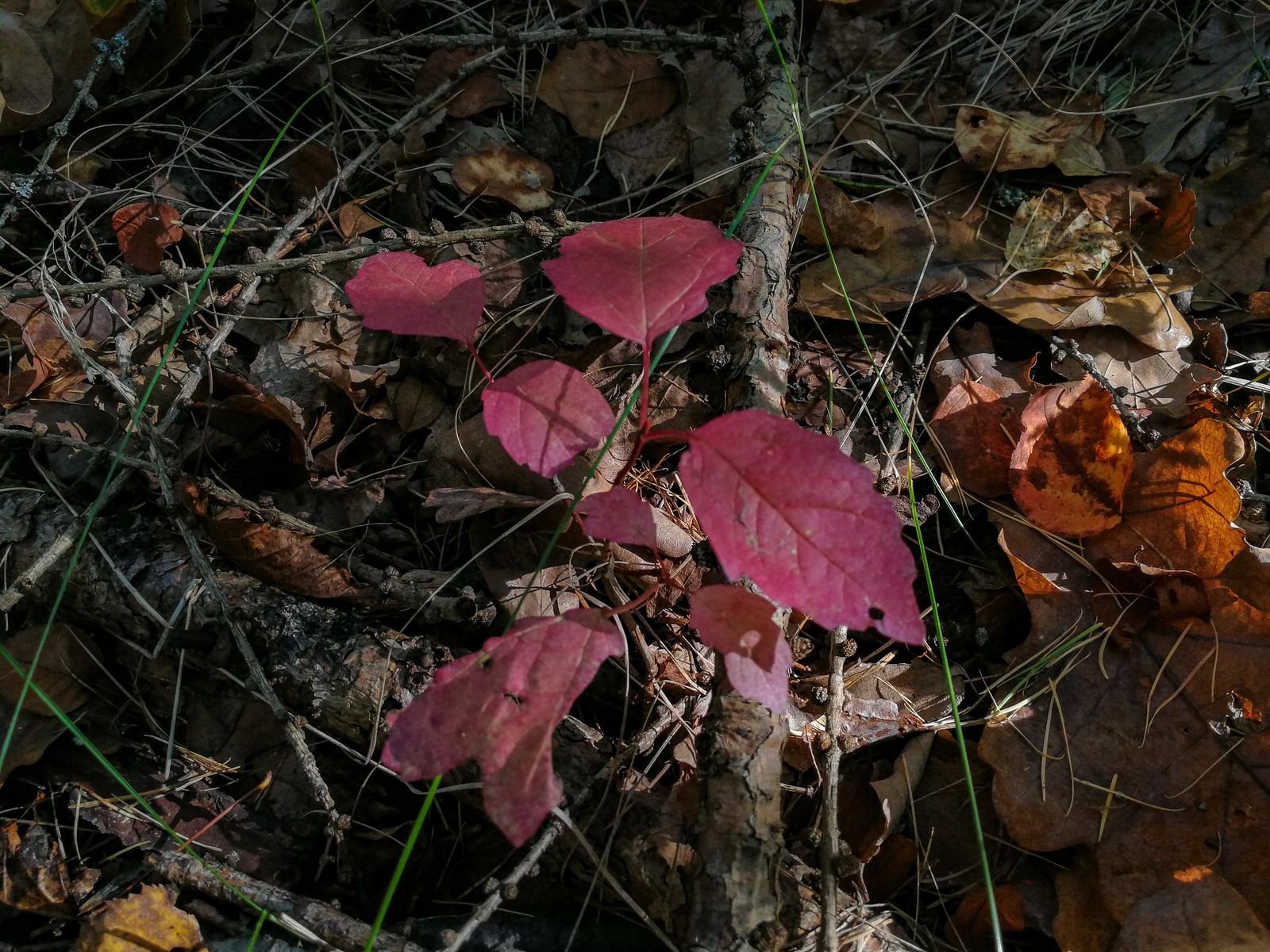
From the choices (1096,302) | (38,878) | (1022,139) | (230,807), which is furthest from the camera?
(1022,139)

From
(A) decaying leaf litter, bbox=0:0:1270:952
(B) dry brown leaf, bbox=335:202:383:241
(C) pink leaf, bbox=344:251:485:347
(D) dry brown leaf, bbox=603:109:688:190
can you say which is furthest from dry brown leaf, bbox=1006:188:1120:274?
(B) dry brown leaf, bbox=335:202:383:241

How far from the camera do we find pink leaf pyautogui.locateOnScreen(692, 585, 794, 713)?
1.14 meters

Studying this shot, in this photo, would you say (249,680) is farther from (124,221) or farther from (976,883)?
(976,883)

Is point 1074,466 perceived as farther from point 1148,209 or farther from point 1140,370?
→ point 1148,209

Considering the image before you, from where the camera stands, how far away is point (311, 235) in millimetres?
1981

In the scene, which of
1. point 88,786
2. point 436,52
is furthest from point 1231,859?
point 436,52

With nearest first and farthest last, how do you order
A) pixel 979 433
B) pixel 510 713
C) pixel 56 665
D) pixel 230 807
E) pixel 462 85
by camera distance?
pixel 510 713 < pixel 230 807 < pixel 56 665 < pixel 979 433 < pixel 462 85

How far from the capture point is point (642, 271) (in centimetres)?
129

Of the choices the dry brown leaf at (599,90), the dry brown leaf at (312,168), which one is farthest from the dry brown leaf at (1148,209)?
the dry brown leaf at (312,168)

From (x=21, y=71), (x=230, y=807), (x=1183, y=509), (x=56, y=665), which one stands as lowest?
(x=230, y=807)

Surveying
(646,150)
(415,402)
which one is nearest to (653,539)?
(415,402)

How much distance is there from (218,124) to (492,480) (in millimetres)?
1368

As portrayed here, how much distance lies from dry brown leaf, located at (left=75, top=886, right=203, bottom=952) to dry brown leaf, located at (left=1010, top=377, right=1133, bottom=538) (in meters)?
1.71

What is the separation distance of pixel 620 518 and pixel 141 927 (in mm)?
1020
